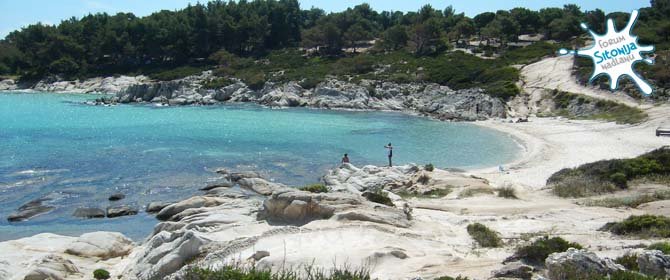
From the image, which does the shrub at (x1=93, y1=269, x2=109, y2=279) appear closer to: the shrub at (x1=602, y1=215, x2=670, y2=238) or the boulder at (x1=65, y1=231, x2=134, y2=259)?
the boulder at (x1=65, y1=231, x2=134, y2=259)

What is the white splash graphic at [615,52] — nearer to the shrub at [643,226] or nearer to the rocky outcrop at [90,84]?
the shrub at [643,226]

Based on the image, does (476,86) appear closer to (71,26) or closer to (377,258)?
(377,258)

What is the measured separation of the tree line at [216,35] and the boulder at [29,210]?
293ft

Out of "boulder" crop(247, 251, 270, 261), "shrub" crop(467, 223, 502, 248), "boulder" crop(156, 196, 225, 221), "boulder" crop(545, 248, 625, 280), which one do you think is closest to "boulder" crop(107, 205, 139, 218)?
"boulder" crop(156, 196, 225, 221)

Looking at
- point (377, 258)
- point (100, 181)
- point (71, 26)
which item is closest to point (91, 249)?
point (377, 258)

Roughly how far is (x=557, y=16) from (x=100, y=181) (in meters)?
109

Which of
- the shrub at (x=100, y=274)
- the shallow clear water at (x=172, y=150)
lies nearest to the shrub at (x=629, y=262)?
the shrub at (x=100, y=274)

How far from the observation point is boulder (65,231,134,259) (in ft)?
65.9

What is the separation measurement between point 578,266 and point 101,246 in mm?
16839

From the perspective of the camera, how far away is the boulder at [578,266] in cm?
1095

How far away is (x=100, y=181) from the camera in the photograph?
34156 mm

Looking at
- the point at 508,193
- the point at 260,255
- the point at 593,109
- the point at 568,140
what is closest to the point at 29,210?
the point at 260,255

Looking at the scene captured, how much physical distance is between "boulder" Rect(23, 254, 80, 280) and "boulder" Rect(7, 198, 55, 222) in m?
9.39

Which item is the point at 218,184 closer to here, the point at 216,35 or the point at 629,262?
the point at 629,262
